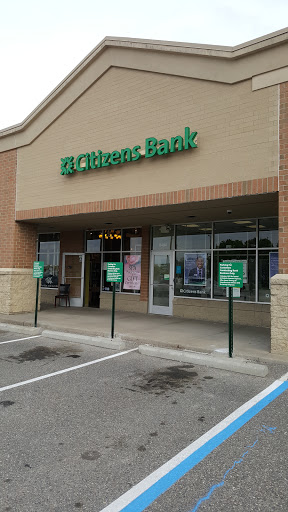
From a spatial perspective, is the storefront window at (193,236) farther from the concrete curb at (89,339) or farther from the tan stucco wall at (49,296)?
the tan stucco wall at (49,296)

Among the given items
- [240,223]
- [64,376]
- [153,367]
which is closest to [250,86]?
[240,223]

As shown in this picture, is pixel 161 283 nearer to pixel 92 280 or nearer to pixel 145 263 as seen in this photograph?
pixel 145 263

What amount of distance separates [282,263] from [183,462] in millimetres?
5005

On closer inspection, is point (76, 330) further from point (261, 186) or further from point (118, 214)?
point (261, 186)

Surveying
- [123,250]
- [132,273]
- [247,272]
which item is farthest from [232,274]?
[123,250]

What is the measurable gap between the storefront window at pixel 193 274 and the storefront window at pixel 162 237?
563mm

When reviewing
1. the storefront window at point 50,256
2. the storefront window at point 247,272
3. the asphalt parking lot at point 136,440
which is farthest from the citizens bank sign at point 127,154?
the storefront window at point 50,256

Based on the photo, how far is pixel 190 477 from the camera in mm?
3137

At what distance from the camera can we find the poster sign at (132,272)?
45.9ft

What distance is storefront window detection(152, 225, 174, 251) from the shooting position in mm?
13289

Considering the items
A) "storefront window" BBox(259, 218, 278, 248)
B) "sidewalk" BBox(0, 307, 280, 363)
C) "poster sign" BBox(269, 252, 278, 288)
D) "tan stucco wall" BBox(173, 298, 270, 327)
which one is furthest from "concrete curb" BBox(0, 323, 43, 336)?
"storefront window" BBox(259, 218, 278, 248)

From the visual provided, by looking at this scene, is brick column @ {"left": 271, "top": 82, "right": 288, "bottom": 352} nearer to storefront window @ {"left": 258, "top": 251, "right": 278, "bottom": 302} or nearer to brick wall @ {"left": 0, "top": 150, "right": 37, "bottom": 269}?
storefront window @ {"left": 258, "top": 251, "right": 278, "bottom": 302}

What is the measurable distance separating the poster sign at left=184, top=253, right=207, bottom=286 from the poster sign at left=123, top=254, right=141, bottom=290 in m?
2.03

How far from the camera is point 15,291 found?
42.3 feet
